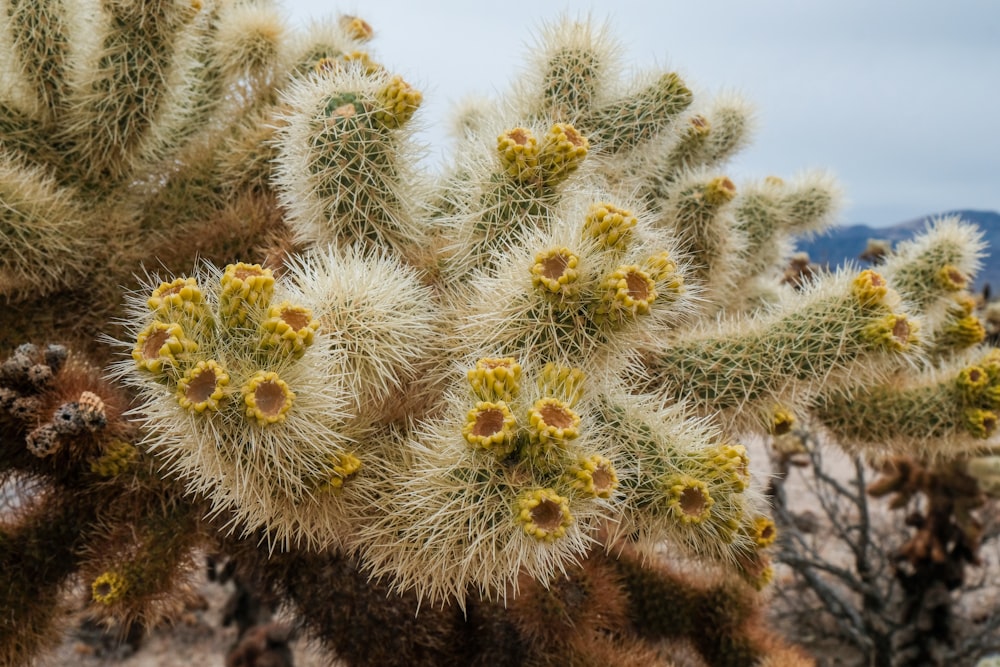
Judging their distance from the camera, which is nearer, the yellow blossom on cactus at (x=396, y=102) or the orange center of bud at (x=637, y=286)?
the orange center of bud at (x=637, y=286)

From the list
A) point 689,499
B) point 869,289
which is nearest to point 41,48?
point 689,499

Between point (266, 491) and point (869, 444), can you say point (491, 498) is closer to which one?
point (266, 491)

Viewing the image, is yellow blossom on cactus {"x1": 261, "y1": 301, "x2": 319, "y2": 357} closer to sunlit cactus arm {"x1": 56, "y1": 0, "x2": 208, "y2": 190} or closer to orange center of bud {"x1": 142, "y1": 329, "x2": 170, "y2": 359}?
orange center of bud {"x1": 142, "y1": 329, "x2": 170, "y2": 359}

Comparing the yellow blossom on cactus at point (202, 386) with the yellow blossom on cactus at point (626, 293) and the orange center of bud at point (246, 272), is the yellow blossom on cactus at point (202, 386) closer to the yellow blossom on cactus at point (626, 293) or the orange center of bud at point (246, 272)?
the orange center of bud at point (246, 272)

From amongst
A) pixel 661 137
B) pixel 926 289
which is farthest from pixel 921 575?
pixel 661 137

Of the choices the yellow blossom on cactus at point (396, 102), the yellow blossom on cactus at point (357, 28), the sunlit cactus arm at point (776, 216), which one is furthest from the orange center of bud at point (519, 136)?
the yellow blossom on cactus at point (357, 28)

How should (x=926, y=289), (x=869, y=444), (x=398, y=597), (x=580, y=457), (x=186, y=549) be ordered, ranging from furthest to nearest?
(x=926, y=289), (x=869, y=444), (x=398, y=597), (x=186, y=549), (x=580, y=457)

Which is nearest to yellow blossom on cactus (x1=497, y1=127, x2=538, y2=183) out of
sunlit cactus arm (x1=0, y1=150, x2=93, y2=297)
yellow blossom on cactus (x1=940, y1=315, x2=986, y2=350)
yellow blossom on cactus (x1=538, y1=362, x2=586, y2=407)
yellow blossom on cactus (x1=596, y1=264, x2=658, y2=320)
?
yellow blossom on cactus (x1=596, y1=264, x2=658, y2=320)
